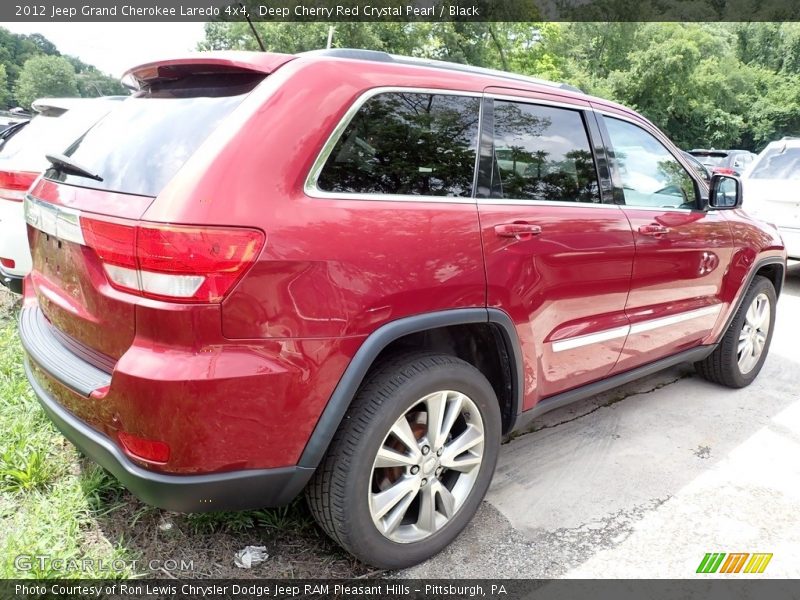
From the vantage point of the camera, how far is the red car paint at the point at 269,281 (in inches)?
64.9

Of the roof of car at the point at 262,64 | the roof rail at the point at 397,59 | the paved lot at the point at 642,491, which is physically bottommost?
the paved lot at the point at 642,491

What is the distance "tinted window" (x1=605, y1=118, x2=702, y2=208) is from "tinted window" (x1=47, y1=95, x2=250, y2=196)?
2.09 m

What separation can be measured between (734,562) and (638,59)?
3755 cm

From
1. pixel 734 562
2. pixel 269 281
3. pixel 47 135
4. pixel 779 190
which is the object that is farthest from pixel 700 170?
pixel 47 135

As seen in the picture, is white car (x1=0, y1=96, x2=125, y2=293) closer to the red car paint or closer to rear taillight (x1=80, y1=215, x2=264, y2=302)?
the red car paint

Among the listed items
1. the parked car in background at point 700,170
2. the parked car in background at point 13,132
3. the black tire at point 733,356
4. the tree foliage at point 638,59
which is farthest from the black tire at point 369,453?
the tree foliage at point 638,59

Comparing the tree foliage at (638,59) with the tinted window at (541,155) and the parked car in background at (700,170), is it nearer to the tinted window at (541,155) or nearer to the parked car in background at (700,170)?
the parked car in background at (700,170)

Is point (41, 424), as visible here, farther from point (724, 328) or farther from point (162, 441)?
point (724, 328)

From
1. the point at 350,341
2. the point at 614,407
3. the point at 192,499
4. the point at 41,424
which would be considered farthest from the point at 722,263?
the point at 41,424

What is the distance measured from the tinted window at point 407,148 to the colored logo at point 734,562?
1.81 m

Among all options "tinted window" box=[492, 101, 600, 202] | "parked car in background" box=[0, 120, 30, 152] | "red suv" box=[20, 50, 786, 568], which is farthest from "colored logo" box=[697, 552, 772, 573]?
"parked car in background" box=[0, 120, 30, 152]

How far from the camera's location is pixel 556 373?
2.70 meters

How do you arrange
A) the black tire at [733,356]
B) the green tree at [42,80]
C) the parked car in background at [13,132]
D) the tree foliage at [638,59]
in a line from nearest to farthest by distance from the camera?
the black tire at [733,356] < the parked car in background at [13,132] < the tree foliage at [638,59] < the green tree at [42,80]

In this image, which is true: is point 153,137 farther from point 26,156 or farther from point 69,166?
point 26,156
